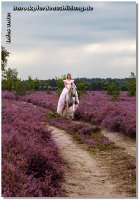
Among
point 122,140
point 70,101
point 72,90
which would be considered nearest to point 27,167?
point 122,140

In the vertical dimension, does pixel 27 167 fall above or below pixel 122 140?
above

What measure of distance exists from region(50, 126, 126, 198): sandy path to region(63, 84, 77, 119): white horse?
28.5ft

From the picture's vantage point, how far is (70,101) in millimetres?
23797

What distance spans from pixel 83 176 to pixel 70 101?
13248 mm

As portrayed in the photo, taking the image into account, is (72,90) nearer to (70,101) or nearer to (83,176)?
(70,101)

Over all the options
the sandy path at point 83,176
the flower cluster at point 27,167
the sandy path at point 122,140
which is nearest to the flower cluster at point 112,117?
the sandy path at point 122,140

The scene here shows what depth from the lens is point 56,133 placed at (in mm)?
17328

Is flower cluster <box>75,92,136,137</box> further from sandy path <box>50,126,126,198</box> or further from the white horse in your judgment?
sandy path <box>50,126,126,198</box>

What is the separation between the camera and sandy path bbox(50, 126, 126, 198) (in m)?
9.25

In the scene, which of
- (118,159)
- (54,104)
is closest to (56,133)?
(118,159)

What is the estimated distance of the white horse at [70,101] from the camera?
23344 millimetres

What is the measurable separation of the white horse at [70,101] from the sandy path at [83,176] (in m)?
8.69

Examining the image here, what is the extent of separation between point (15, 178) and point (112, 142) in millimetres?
7869

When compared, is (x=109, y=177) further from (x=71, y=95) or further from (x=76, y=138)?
(x=71, y=95)
